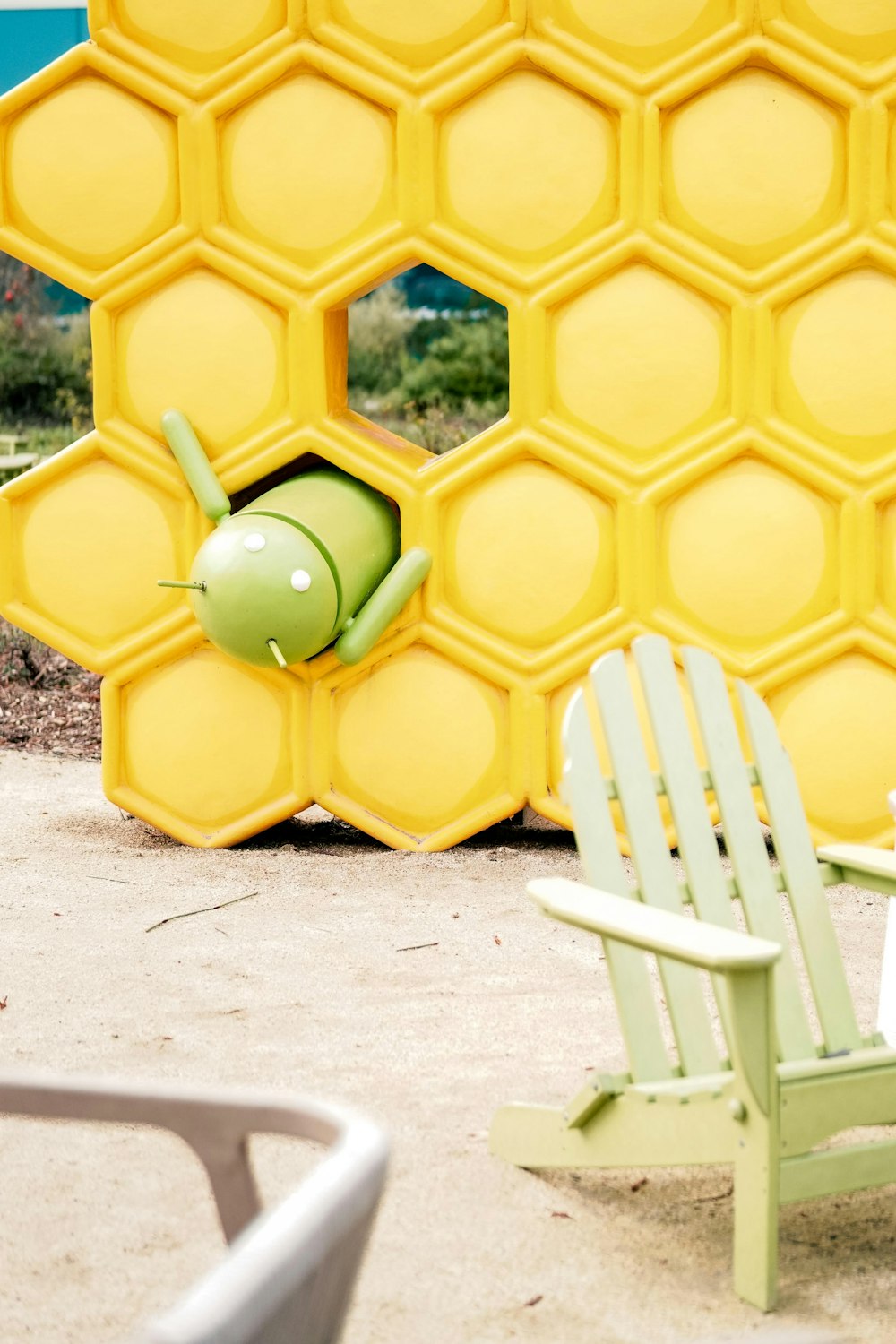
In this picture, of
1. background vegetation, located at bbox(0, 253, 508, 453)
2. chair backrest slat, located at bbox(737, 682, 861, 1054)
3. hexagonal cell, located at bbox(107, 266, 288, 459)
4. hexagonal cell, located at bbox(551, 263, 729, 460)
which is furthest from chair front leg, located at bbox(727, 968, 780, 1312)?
background vegetation, located at bbox(0, 253, 508, 453)

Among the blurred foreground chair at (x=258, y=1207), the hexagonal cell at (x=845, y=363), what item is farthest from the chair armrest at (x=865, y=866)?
the hexagonal cell at (x=845, y=363)

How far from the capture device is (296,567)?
460cm

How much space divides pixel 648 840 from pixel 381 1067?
0.88 m

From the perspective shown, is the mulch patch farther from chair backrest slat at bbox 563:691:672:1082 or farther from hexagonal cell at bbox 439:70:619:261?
chair backrest slat at bbox 563:691:672:1082

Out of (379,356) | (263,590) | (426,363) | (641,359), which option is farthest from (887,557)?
(379,356)

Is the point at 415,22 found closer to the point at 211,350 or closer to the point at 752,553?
the point at 211,350

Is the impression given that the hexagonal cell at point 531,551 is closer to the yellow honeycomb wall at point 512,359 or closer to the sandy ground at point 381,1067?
the yellow honeycomb wall at point 512,359

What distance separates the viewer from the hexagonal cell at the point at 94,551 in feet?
16.6

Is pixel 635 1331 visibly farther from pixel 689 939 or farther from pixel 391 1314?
pixel 689 939

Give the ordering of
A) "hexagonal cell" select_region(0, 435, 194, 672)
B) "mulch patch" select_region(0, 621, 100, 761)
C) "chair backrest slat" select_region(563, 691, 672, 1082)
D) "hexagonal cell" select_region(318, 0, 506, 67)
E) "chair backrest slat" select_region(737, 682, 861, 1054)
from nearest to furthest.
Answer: "chair backrest slat" select_region(563, 691, 672, 1082)
"chair backrest slat" select_region(737, 682, 861, 1054)
"hexagonal cell" select_region(318, 0, 506, 67)
"hexagonal cell" select_region(0, 435, 194, 672)
"mulch patch" select_region(0, 621, 100, 761)

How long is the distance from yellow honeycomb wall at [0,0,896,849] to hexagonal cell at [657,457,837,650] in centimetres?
1

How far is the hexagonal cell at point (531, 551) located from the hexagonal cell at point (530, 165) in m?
0.74

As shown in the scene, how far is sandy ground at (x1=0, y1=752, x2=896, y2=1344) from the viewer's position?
230 cm

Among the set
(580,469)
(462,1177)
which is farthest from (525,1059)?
(580,469)
